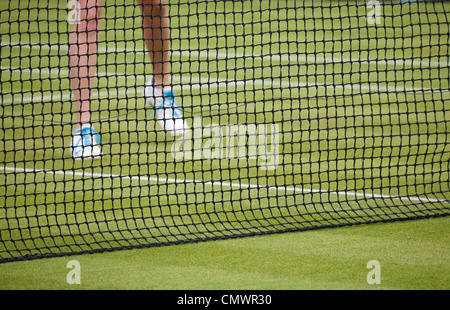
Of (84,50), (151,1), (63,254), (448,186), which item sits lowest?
(63,254)

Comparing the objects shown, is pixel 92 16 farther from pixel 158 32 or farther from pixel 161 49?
pixel 158 32

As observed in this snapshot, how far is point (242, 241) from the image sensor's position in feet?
7.57

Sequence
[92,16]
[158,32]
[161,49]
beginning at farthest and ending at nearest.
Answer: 1. [158,32]
2. [161,49]
3. [92,16]

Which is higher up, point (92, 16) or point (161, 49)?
point (92, 16)

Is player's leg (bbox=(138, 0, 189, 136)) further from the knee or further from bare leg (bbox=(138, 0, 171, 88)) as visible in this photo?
the knee

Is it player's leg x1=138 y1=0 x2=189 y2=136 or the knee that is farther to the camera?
player's leg x1=138 y1=0 x2=189 y2=136

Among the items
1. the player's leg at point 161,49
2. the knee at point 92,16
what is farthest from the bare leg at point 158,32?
the knee at point 92,16

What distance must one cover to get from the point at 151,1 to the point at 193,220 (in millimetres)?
1337

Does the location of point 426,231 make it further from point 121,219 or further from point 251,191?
point 121,219

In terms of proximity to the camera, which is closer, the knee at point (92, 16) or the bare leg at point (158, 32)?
the knee at point (92, 16)

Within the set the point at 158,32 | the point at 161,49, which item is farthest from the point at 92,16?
the point at 158,32

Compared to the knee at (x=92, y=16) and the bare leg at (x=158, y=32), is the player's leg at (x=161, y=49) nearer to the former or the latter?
the bare leg at (x=158, y=32)

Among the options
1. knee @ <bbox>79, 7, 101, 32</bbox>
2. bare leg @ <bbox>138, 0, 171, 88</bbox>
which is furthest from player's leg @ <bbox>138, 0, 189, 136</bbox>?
knee @ <bbox>79, 7, 101, 32</bbox>
